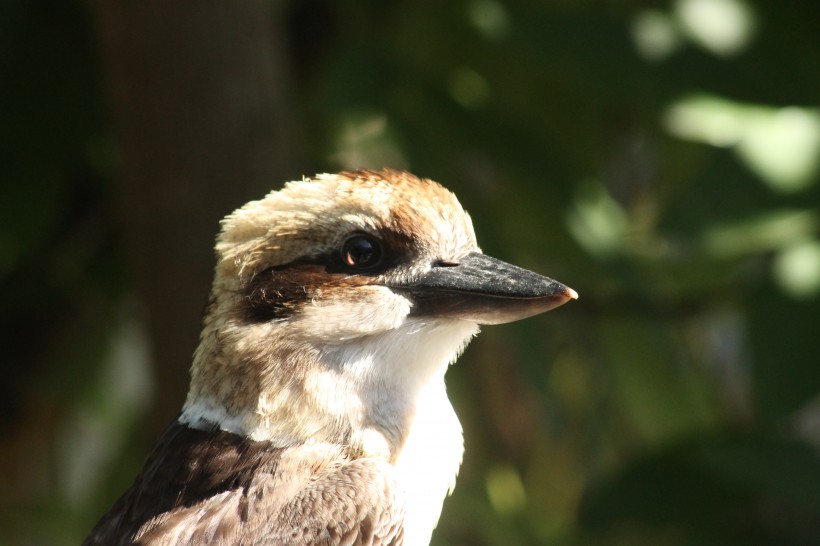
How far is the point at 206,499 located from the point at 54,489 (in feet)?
11.3

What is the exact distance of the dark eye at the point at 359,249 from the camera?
7.86 feet

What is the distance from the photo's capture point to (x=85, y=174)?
4.09 m

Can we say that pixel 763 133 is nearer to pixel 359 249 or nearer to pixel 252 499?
pixel 359 249

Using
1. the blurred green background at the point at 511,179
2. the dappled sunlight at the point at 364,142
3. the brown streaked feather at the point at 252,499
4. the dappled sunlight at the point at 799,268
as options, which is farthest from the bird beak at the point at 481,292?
the dappled sunlight at the point at 799,268

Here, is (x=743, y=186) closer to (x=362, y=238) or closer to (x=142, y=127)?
(x=362, y=238)

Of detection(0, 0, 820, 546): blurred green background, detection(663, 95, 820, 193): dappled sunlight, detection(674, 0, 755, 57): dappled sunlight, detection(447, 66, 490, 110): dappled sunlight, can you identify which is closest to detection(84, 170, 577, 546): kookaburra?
detection(0, 0, 820, 546): blurred green background

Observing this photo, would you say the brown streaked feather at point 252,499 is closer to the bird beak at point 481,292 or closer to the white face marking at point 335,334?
the white face marking at point 335,334

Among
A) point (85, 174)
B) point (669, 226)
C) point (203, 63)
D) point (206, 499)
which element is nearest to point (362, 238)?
point (206, 499)

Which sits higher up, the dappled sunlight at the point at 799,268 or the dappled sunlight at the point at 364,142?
the dappled sunlight at the point at 364,142

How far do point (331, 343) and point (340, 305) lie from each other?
0.08 meters

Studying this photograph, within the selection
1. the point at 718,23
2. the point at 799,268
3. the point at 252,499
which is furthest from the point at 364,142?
the point at 252,499

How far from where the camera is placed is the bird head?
2348mm

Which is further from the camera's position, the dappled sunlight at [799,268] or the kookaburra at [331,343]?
the dappled sunlight at [799,268]

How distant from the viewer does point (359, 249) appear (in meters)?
2.40
